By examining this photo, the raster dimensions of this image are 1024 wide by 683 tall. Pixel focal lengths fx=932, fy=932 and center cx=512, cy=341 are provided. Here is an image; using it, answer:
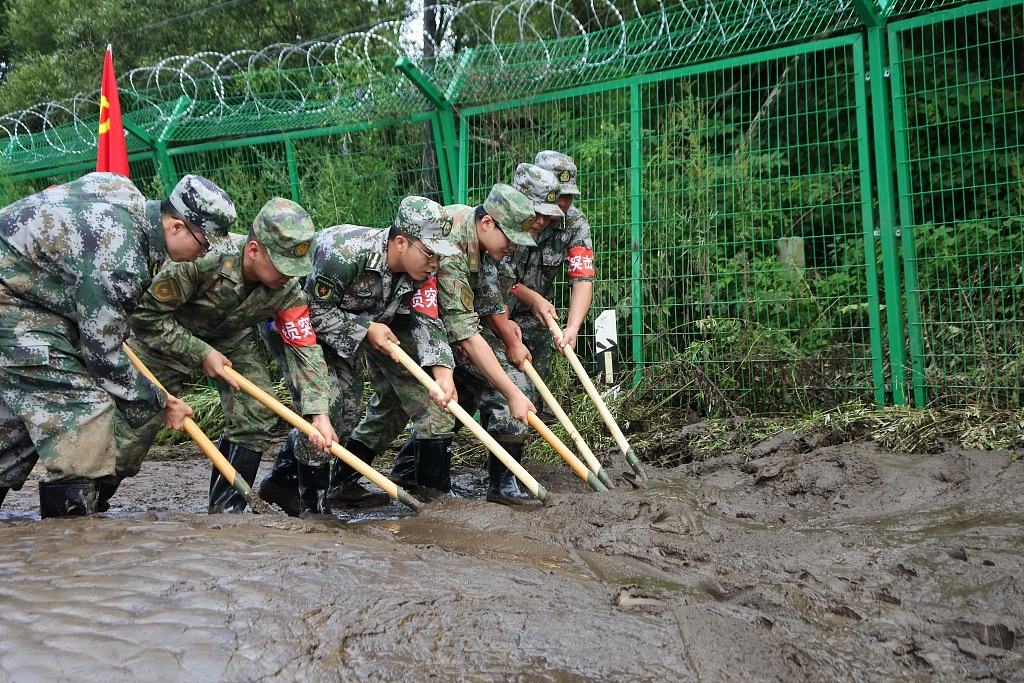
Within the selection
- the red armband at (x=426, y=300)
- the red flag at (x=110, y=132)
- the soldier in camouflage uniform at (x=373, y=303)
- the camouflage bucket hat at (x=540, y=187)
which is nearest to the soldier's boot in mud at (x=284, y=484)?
the soldier in camouflage uniform at (x=373, y=303)

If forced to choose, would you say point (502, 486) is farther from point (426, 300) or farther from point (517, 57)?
point (517, 57)

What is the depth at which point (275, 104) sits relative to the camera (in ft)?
27.4

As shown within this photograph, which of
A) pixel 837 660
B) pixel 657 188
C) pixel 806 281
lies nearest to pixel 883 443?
pixel 806 281

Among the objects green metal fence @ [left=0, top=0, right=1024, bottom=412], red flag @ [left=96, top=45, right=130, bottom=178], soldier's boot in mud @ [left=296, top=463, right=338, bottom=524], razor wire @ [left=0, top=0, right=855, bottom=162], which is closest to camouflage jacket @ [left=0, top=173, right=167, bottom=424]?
soldier's boot in mud @ [left=296, top=463, right=338, bottom=524]

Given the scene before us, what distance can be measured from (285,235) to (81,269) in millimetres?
860

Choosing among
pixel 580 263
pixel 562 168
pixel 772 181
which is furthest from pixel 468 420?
pixel 772 181

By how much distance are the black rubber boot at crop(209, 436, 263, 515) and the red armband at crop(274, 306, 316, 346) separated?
2.23 ft

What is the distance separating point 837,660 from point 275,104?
720cm

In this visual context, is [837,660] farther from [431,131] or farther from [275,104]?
[275,104]

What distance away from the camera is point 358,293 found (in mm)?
4688

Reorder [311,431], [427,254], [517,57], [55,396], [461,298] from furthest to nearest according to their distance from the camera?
1. [517,57]
2. [461,298]
3. [427,254]
4. [311,431]
5. [55,396]

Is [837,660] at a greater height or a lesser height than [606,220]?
lesser

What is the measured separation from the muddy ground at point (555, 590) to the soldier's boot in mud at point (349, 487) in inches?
28.4

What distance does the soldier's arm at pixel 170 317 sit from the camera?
4211mm
